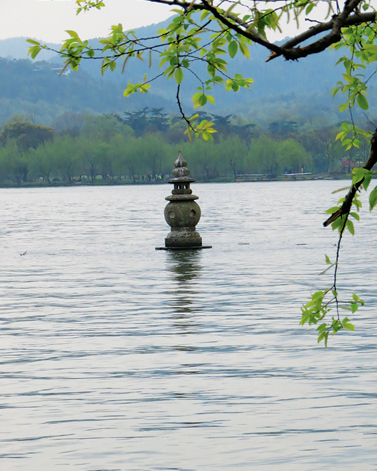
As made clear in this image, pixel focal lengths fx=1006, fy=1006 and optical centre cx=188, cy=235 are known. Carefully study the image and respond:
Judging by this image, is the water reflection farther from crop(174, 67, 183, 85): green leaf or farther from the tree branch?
the tree branch

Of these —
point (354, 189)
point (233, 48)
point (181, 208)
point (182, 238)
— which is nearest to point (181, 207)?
point (181, 208)

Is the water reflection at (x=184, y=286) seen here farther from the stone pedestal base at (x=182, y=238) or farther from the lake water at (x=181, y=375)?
the stone pedestal base at (x=182, y=238)

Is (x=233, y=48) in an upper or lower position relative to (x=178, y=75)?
upper

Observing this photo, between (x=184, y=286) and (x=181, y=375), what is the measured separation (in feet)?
27.7

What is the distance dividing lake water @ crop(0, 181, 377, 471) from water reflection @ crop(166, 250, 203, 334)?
0.04 metres

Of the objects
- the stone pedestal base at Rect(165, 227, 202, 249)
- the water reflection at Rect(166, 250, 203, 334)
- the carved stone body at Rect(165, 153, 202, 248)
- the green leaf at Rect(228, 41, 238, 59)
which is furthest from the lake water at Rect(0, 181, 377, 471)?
the stone pedestal base at Rect(165, 227, 202, 249)

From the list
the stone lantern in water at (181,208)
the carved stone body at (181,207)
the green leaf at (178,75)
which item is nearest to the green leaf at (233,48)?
the green leaf at (178,75)

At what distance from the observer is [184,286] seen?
699 inches

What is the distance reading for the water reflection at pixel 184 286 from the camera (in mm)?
13117

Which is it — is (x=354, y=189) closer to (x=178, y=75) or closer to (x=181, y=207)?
(x=178, y=75)

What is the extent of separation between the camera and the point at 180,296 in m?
16.1

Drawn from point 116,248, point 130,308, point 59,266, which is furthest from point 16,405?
point 116,248

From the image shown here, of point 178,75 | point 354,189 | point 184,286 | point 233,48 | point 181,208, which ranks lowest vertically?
point 184,286

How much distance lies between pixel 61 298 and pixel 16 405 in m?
8.18
